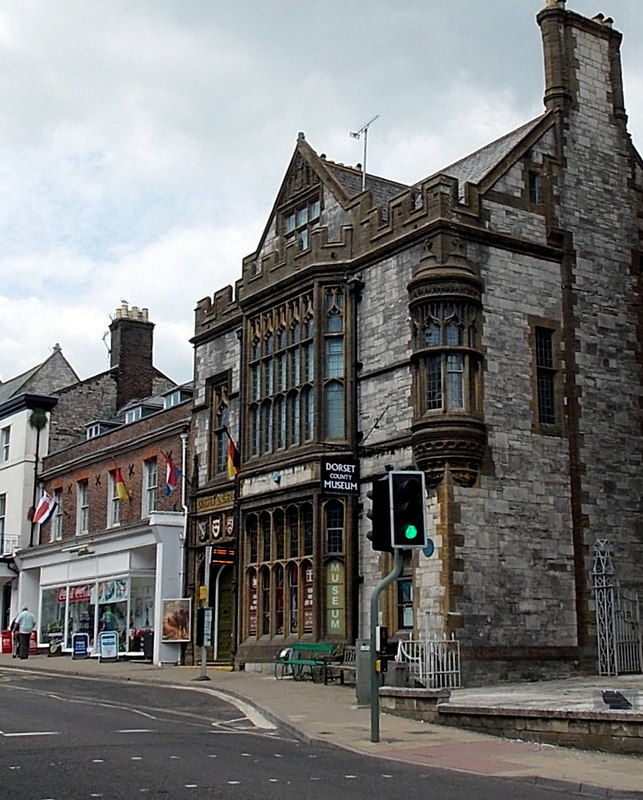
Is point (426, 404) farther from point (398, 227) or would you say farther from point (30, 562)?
point (30, 562)

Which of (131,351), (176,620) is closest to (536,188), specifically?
(176,620)

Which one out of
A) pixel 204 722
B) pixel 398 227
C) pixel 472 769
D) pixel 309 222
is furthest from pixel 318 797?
pixel 309 222

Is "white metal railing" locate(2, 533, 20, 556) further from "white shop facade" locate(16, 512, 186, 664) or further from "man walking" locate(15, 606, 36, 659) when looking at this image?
"man walking" locate(15, 606, 36, 659)

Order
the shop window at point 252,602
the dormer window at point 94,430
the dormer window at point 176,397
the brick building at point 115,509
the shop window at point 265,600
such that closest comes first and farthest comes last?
the shop window at point 265,600, the shop window at point 252,602, the brick building at point 115,509, the dormer window at point 176,397, the dormer window at point 94,430

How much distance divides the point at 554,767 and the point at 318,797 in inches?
140

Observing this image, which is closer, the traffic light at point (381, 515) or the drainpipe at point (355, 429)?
the traffic light at point (381, 515)

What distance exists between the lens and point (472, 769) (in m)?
12.1

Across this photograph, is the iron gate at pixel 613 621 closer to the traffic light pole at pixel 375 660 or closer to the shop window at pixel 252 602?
the shop window at pixel 252 602

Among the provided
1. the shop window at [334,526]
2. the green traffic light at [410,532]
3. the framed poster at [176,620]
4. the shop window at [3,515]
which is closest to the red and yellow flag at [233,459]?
the framed poster at [176,620]

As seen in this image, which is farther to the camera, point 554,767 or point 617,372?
point 617,372

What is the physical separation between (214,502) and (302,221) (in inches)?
321

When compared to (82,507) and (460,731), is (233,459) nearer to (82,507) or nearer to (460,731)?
(82,507)

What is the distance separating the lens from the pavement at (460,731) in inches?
461

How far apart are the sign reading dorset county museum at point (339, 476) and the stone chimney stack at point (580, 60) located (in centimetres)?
995
